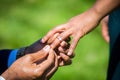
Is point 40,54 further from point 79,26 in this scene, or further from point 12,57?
point 12,57

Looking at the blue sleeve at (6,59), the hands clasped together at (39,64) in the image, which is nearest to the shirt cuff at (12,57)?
the blue sleeve at (6,59)

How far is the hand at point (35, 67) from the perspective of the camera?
1979 mm

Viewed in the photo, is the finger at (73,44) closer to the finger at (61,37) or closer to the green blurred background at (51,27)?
the finger at (61,37)

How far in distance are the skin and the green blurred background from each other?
Result: 56.5 inches

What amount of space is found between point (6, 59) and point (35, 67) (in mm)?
409

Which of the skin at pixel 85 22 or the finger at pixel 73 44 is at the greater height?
the skin at pixel 85 22

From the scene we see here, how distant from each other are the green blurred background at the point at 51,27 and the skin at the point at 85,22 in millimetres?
1436

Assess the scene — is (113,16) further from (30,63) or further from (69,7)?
(69,7)

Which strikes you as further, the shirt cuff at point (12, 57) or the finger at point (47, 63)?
the shirt cuff at point (12, 57)

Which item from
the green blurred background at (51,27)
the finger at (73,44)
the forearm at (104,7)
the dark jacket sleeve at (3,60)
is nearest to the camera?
the forearm at (104,7)

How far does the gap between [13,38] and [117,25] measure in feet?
6.59

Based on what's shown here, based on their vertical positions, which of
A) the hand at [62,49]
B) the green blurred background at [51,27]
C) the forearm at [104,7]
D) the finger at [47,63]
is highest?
the forearm at [104,7]

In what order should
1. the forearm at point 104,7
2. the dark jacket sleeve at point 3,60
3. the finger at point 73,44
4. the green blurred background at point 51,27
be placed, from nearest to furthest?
the forearm at point 104,7 → the finger at point 73,44 → the dark jacket sleeve at point 3,60 → the green blurred background at point 51,27

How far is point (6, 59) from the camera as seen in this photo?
236 cm
